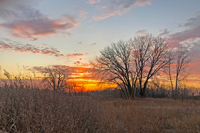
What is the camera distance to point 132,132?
6.27 metres

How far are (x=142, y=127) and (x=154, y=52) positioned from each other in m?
30.5

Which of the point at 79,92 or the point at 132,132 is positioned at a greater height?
the point at 79,92

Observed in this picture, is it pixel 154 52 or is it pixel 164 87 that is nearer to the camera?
pixel 154 52

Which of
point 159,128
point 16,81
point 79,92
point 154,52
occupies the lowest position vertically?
point 159,128

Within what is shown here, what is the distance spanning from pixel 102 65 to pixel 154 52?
502 inches

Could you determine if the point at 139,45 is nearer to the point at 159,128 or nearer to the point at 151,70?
the point at 151,70

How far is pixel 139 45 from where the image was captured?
116 feet

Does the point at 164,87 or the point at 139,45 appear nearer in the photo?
the point at 139,45

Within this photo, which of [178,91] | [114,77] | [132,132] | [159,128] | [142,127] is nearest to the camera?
[132,132]

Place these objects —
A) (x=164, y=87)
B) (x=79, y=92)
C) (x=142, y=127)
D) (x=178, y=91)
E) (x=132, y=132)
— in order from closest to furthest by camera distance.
A: 1. (x=132, y=132)
2. (x=142, y=127)
3. (x=79, y=92)
4. (x=178, y=91)
5. (x=164, y=87)

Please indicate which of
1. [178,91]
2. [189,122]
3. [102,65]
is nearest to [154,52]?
[178,91]

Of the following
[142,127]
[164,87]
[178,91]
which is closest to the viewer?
[142,127]

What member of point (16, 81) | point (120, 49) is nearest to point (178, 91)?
point (120, 49)

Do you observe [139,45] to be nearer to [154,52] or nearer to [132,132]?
[154,52]
